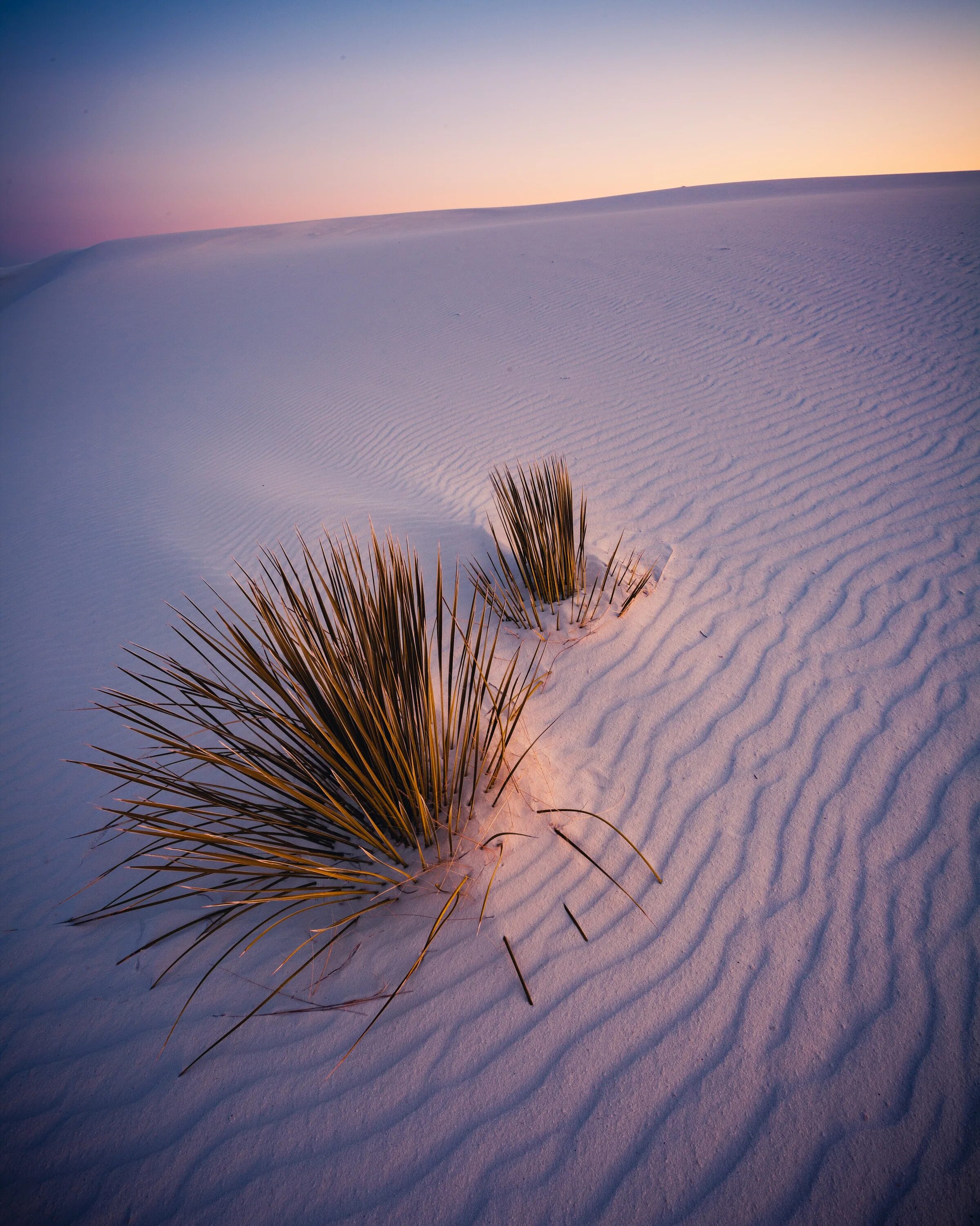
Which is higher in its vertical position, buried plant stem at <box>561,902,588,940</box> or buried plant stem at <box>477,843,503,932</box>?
buried plant stem at <box>477,843,503,932</box>

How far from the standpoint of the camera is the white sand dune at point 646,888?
146cm

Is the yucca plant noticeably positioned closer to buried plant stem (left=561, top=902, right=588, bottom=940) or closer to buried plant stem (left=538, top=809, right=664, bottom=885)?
buried plant stem (left=538, top=809, right=664, bottom=885)

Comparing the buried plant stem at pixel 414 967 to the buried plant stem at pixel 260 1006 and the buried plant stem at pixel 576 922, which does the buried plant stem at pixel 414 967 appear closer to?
the buried plant stem at pixel 260 1006

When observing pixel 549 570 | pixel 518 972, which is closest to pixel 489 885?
pixel 518 972

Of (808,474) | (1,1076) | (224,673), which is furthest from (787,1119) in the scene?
(808,474)

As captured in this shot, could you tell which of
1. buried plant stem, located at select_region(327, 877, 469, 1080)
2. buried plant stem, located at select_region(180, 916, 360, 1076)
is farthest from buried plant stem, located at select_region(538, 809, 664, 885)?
buried plant stem, located at select_region(180, 916, 360, 1076)

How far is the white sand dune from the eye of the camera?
146cm

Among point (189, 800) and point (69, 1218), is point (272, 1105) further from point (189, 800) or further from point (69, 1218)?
point (189, 800)

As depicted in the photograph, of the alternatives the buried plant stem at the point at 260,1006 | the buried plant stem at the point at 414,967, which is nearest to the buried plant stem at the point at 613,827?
the buried plant stem at the point at 414,967

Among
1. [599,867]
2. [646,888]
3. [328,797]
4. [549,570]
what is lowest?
[646,888]

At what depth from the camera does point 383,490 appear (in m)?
5.85

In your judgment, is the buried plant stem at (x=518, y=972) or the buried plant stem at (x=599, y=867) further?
the buried plant stem at (x=599, y=867)

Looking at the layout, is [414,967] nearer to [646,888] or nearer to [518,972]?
[518,972]

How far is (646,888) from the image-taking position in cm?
199
